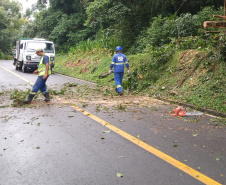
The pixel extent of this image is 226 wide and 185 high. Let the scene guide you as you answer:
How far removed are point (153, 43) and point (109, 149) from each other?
12572 millimetres

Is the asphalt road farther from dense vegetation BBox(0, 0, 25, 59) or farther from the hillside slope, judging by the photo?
dense vegetation BBox(0, 0, 25, 59)

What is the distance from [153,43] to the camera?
57.0ft

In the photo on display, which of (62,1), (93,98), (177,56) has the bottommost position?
(93,98)

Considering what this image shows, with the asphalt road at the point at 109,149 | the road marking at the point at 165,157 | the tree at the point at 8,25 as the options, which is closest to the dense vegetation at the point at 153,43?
the asphalt road at the point at 109,149

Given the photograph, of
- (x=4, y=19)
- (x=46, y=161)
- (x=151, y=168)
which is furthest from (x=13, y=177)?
(x=4, y=19)

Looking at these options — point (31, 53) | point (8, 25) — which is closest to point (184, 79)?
point (31, 53)

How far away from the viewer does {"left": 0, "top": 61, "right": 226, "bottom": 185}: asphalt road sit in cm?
437

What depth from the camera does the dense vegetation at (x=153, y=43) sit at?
10.9 metres

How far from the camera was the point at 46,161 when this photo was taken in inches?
195

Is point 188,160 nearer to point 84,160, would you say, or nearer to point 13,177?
point 84,160

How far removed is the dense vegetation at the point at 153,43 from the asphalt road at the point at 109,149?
2.78 meters

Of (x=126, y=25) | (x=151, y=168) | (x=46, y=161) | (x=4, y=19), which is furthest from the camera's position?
(x=4, y=19)

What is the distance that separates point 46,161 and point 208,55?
8283mm

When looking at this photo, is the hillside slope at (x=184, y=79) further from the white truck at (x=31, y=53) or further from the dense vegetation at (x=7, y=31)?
the dense vegetation at (x=7, y=31)
